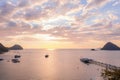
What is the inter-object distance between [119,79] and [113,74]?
1.44 m

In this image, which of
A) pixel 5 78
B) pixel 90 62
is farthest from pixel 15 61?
pixel 5 78

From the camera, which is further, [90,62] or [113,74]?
[90,62]

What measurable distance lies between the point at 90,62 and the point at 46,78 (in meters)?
79.8

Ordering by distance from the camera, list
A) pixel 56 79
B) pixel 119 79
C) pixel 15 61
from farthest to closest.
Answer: pixel 15 61 → pixel 56 79 → pixel 119 79

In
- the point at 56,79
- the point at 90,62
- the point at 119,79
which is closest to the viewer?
the point at 119,79

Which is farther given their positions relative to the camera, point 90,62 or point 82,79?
point 90,62

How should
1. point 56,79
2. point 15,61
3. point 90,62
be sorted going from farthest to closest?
1. point 15,61
2. point 90,62
3. point 56,79

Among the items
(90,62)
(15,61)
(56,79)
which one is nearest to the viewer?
(56,79)

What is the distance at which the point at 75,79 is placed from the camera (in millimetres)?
87438

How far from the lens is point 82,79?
87062 mm

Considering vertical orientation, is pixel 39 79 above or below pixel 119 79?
below

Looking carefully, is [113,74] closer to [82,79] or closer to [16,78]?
[82,79]

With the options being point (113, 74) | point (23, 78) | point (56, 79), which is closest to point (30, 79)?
point (23, 78)

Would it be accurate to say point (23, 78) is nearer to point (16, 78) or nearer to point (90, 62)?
point (16, 78)
